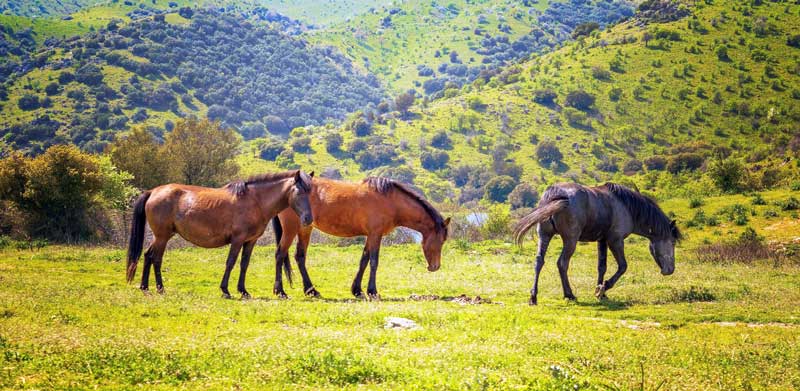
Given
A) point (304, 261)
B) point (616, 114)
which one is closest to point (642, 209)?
point (304, 261)

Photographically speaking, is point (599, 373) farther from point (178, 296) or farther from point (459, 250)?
point (459, 250)

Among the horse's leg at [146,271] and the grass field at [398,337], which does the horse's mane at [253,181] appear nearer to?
the horse's leg at [146,271]

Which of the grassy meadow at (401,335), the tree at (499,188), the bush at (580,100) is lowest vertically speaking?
the grassy meadow at (401,335)

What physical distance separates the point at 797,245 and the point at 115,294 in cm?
2782

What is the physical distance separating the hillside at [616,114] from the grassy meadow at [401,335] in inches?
3031

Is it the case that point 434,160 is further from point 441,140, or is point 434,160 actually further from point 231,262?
point 231,262

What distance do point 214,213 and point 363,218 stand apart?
4.07 m

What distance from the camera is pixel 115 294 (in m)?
14.9

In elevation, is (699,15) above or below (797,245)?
above

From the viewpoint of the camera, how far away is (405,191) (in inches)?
734

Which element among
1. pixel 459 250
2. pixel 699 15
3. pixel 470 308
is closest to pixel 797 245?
pixel 459 250

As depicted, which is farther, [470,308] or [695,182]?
[695,182]

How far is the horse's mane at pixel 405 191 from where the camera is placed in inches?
724

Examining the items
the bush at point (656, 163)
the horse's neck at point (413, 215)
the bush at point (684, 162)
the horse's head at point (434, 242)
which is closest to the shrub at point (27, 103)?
the bush at point (656, 163)
